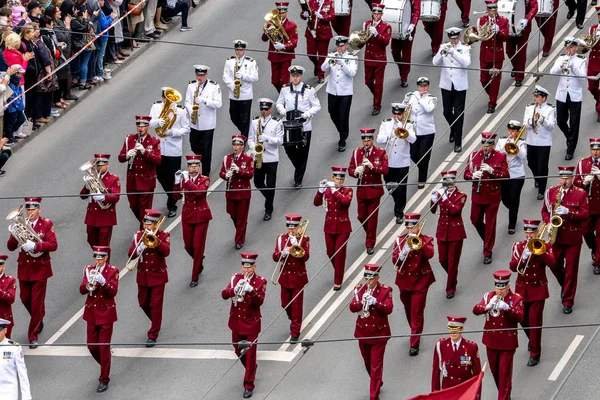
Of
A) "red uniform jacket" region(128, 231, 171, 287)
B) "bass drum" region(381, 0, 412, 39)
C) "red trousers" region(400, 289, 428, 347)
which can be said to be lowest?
"red trousers" region(400, 289, 428, 347)

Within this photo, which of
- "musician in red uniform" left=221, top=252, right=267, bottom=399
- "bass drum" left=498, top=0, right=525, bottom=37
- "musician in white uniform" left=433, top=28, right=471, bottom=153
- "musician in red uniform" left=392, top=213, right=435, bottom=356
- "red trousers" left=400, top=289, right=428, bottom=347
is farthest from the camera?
"bass drum" left=498, top=0, right=525, bottom=37

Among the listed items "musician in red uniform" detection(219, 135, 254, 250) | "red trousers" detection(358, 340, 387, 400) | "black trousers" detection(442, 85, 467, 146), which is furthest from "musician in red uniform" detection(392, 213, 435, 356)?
Result: "black trousers" detection(442, 85, 467, 146)

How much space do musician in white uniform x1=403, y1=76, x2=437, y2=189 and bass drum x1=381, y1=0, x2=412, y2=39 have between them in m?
3.10

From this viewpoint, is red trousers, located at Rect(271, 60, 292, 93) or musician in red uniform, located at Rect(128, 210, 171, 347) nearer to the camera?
musician in red uniform, located at Rect(128, 210, 171, 347)

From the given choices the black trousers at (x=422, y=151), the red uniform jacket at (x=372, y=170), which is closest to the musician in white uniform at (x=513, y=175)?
the black trousers at (x=422, y=151)

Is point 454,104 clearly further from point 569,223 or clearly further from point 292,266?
point 292,266

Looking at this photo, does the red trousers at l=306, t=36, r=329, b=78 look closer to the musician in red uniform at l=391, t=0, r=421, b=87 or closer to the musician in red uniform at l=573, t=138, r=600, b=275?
the musician in red uniform at l=391, t=0, r=421, b=87

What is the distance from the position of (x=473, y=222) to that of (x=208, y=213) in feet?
13.1

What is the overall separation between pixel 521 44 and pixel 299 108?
5.34 meters

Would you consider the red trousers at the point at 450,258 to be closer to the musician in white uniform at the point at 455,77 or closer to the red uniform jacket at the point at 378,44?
the musician in white uniform at the point at 455,77

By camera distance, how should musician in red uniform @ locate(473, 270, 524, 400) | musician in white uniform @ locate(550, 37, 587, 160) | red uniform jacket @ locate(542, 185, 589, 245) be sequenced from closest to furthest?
musician in red uniform @ locate(473, 270, 524, 400), red uniform jacket @ locate(542, 185, 589, 245), musician in white uniform @ locate(550, 37, 587, 160)

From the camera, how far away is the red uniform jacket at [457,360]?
2280 centimetres

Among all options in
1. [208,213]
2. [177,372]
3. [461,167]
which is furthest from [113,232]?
[461,167]

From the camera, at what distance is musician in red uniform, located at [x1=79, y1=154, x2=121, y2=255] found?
87.6 feet
